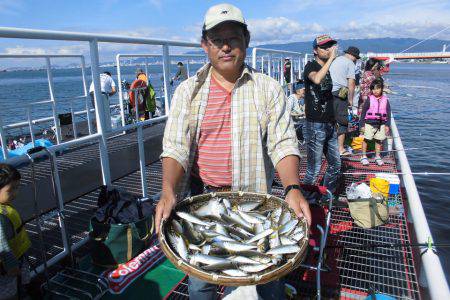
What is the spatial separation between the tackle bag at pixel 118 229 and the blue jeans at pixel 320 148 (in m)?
2.68

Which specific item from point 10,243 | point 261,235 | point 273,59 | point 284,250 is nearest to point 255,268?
point 284,250

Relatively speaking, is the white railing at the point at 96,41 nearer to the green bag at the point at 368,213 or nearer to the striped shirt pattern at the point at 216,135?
the striped shirt pattern at the point at 216,135

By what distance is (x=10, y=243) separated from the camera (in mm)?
2533

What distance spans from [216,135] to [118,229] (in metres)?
1.79

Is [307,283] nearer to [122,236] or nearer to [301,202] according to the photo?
[301,202]

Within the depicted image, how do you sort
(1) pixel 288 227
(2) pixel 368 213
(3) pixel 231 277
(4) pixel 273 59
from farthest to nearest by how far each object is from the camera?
(4) pixel 273 59
(2) pixel 368 213
(1) pixel 288 227
(3) pixel 231 277

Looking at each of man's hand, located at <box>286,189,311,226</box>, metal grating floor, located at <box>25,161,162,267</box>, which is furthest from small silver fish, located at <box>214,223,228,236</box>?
metal grating floor, located at <box>25,161,162,267</box>

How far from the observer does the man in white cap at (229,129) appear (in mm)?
2082

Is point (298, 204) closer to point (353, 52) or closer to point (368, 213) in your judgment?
point (368, 213)

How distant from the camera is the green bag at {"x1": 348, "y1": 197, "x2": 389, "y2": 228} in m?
4.25

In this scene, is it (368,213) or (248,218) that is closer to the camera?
(248,218)

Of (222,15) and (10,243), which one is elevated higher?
(222,15)

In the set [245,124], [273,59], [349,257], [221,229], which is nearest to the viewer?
[221,229]

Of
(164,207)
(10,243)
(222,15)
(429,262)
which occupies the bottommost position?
(429,262)
